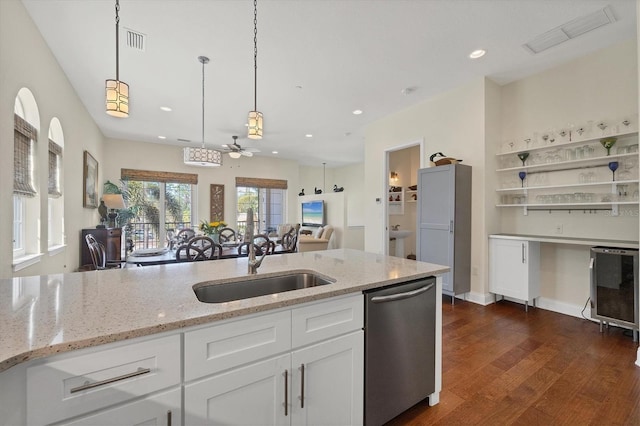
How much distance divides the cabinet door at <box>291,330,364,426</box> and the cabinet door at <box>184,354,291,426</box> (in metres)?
0.07

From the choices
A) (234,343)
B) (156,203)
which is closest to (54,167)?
(156,203)

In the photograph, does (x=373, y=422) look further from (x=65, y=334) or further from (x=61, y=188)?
(x=61, y=188)

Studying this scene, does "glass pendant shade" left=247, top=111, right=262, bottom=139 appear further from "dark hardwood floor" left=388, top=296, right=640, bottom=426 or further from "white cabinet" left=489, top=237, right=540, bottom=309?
"white cabinet" left=489, top=237, right=540, bottom=309

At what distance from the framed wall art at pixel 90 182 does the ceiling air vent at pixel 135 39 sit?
2.85 m

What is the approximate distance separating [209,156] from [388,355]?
4.08 meters

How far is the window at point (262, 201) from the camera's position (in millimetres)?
8344

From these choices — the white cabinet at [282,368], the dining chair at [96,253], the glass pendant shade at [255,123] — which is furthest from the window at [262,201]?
the white cabinet at [282,368]

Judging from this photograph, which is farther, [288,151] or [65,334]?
[288,151]

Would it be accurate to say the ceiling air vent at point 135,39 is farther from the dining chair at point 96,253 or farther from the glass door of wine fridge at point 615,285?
the glass door of wine fridge at point 615,285

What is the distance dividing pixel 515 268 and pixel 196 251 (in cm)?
398

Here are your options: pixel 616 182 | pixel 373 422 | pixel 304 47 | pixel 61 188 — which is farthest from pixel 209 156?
pixel 616 182

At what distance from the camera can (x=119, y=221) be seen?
6629 mm

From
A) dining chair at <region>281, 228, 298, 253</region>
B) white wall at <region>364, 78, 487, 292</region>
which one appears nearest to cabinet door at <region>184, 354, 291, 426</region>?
white wall at <region>364, 78, 487, 292</region>

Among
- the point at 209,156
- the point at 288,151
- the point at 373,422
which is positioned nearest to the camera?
the point at 373,422
